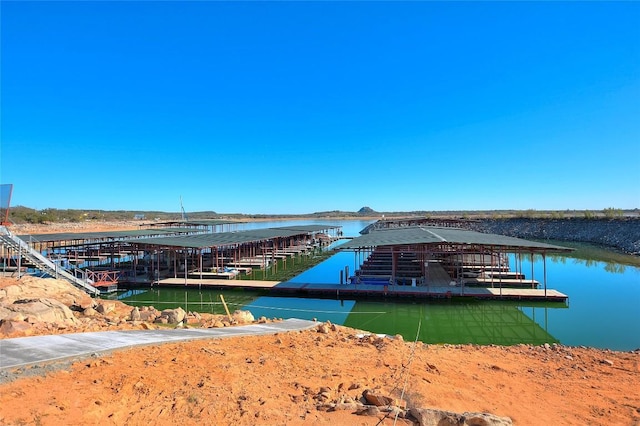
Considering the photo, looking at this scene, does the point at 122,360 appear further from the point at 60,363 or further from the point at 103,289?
the point at 103,289

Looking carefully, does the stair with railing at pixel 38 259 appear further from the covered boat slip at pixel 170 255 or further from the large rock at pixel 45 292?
the large rock at pixel 45 292

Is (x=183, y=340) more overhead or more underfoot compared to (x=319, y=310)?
more overhead

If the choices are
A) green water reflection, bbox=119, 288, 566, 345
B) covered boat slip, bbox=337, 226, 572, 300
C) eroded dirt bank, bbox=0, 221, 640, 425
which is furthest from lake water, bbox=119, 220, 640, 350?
eroded dirt bank, bbox=0, 221, 640, 425

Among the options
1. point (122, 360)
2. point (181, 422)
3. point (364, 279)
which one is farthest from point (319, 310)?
point (181, 422)

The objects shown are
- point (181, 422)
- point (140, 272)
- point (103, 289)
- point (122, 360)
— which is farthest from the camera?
point (140, 272)

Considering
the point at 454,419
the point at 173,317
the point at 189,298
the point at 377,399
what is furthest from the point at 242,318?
the point at 189,298

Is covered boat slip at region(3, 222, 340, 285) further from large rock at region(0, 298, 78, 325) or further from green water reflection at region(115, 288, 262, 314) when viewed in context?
large rock at region(0, 298, 78, 325)

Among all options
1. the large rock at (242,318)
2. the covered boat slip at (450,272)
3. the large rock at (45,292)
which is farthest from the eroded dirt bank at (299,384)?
the covered boat slip at (450,272)
